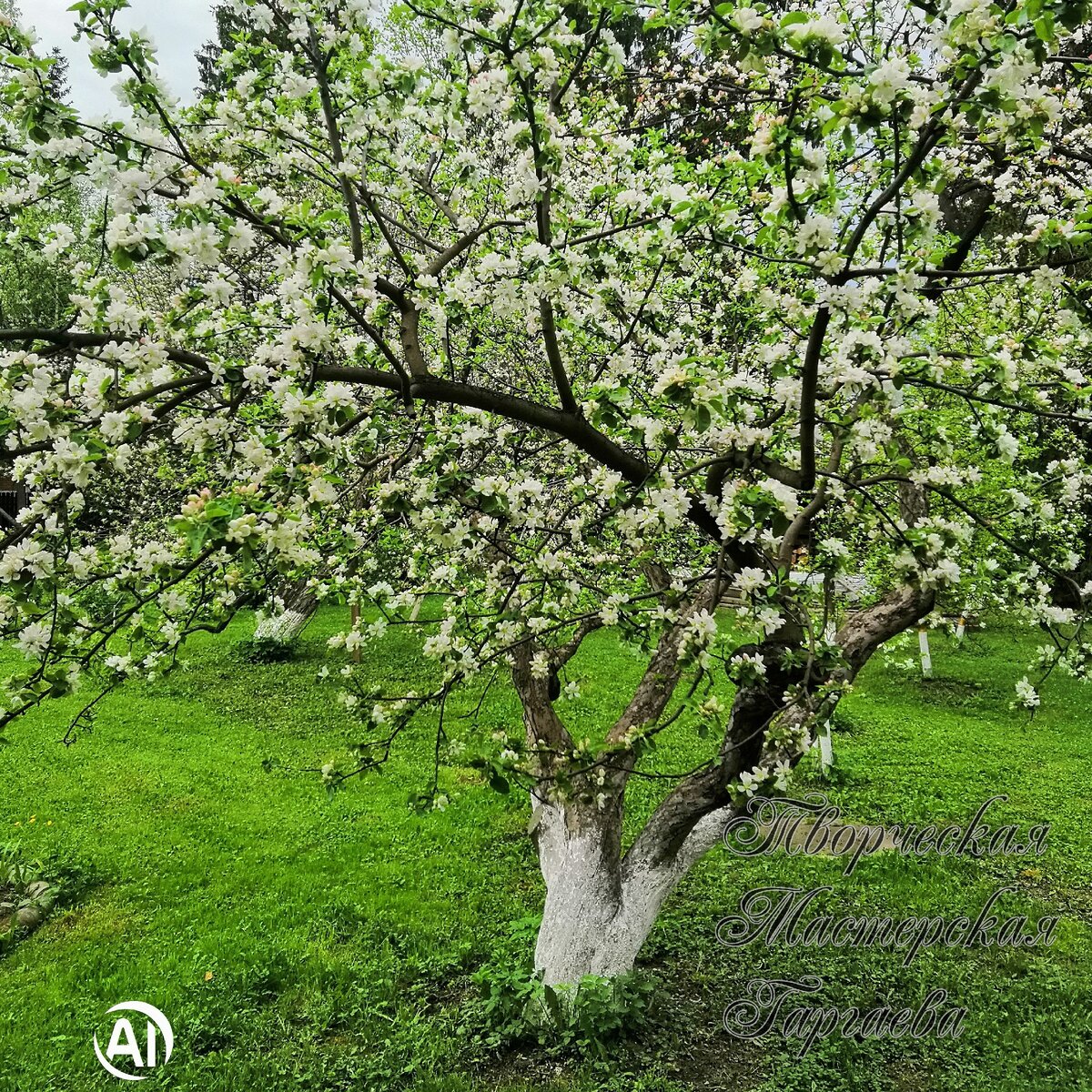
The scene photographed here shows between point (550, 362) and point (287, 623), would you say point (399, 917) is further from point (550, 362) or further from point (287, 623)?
point (287, 623)

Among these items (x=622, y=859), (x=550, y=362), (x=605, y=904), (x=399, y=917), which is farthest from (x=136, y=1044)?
(x=550, y=362)

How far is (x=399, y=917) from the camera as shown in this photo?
6.11 metres

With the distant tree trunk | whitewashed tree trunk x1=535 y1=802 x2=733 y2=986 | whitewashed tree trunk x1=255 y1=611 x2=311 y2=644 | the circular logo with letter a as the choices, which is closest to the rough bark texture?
whitewashed tree trunk x1=535 y1=802 x2=733 y2=986

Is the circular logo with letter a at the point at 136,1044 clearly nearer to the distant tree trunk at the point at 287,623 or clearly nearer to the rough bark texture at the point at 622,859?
the rough bark texture at the point at 622,859

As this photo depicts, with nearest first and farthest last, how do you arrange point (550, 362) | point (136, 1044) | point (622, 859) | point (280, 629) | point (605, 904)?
1. point (550, 362)
2. point (136, 1044)
3. point (605, 904)
4. point (622, 859)
5. point (280, 629)

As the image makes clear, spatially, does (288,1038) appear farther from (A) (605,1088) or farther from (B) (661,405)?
(B) (661,405)

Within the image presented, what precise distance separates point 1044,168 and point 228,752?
35.2ft

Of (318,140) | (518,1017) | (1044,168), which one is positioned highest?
(1044,168)

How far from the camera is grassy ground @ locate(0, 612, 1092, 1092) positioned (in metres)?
4.57

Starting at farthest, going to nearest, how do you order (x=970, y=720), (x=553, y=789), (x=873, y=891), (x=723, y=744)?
(x=970, y=720) → (x=873, y=891) → (x=723, y=744) → (x=553, y=789)

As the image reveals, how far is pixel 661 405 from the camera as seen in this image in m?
3.66

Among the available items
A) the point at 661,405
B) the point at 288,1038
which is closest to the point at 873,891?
the point at 288,1038

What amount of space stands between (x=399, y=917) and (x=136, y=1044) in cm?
191

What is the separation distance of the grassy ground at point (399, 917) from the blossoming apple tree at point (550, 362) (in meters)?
0.94
